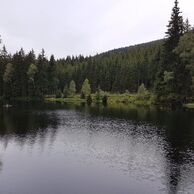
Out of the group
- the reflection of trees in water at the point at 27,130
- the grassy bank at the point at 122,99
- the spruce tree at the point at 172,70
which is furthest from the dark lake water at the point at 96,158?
the grassy bank at the point at 122,99

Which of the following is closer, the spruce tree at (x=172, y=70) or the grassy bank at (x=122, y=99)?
the spruce tree at (x=172, y=70)

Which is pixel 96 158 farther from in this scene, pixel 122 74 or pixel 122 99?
pixel 122 74

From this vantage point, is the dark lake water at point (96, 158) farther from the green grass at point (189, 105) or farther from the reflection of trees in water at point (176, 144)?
the green grass at point (189, 105)

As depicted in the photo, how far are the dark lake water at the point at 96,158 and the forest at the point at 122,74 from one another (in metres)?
30.0

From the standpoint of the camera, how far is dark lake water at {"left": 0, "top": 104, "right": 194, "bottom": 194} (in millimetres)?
28875

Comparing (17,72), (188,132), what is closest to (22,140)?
(188,132)

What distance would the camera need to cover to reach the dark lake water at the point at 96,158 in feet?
94.7

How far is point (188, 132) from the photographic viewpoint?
5391cm

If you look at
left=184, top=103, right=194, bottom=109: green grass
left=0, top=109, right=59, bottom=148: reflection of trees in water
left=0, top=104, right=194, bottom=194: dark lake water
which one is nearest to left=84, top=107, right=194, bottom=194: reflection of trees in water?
left=0, top=104, right=194, bottom=194: dark lake water

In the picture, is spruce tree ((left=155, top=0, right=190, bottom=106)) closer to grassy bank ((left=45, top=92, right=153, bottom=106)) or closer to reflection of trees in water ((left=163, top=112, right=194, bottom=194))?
grassy bank ((left=45, top=92, right=153, bottom=106))

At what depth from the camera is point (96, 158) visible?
125 ft

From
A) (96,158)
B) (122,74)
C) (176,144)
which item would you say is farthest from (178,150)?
(122,74)

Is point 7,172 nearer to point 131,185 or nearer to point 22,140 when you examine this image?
point 131,185

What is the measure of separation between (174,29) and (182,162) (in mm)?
65692
